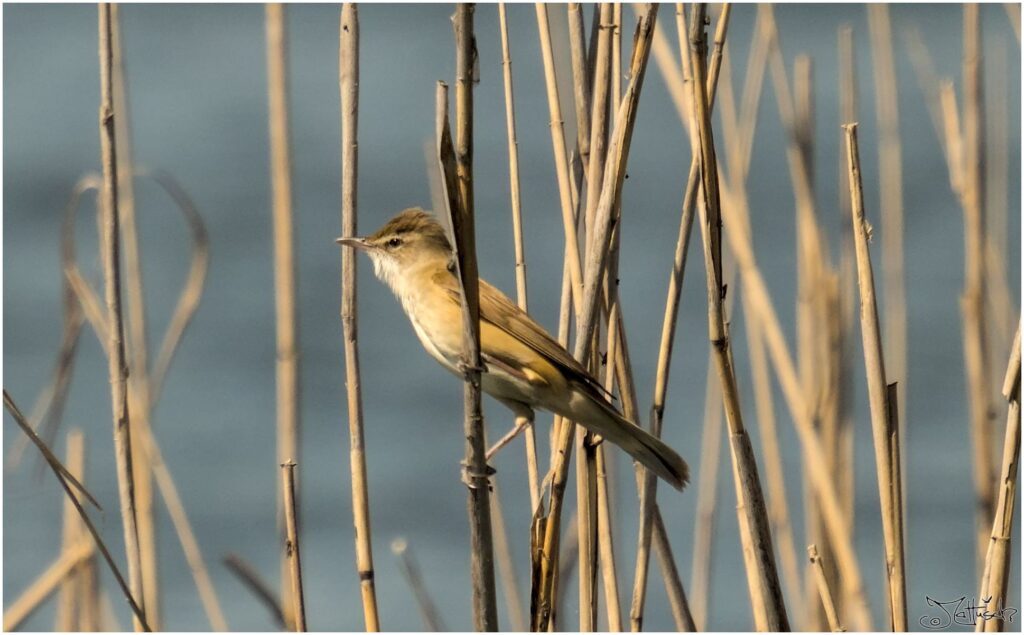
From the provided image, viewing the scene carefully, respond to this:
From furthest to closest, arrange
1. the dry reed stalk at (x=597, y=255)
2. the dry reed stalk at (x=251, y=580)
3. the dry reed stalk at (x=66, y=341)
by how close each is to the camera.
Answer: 1. the dry reed stalk at (x=66, y=341)
2. the dry reed stalk at (x=251, y=580)
3. the dry reed stalk at (x=597, y=255)

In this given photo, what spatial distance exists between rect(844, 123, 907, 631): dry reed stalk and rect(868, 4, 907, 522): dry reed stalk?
1.28 m

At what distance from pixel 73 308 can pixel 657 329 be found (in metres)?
4.94

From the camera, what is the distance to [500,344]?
3113mm

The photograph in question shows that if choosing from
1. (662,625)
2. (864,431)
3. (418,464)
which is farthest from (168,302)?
(864,431)

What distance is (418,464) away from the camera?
26.8ft

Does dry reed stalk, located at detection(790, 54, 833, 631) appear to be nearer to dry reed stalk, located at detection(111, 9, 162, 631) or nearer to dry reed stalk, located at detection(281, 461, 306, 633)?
dry reed stalk, located at detection(281, 461, 306, 633)

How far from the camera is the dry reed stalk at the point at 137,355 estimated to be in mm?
3496

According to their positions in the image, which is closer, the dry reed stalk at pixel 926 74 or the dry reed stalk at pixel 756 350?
the dry reed stalk at pixel 756 350

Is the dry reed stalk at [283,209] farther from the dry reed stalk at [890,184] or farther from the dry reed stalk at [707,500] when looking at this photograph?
the dry reed stalk at [890,184]

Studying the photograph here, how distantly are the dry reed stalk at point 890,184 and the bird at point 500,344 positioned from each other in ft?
4.32

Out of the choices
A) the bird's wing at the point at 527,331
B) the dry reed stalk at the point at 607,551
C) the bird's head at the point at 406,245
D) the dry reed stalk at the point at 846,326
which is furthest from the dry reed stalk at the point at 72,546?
the dry reed stalk at the point at 846,326

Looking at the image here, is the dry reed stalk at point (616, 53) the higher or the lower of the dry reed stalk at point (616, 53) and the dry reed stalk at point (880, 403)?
the higher

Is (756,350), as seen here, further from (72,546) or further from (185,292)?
(72,546)

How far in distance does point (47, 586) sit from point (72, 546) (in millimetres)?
179
